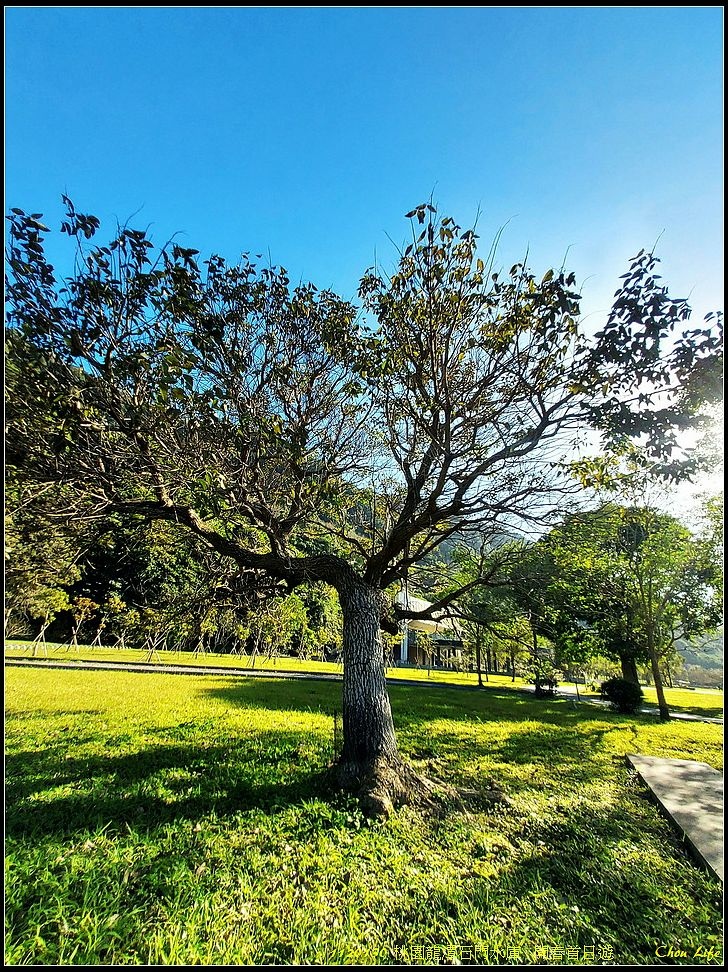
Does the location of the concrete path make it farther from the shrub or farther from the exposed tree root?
the shrub

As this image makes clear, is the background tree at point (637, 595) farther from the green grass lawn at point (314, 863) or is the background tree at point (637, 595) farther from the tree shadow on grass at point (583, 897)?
the tree shadow on grass at point (583, 897)

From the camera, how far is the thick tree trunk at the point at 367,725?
5.36m

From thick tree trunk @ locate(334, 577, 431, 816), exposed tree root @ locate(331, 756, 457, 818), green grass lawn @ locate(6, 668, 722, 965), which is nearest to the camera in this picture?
green grass lawn @ locate(6, 668, 722, 965)

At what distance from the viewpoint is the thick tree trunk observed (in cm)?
536

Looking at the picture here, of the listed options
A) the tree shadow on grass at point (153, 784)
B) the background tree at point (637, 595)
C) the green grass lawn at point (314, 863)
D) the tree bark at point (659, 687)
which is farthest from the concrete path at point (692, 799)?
the tree bark at point (659, 687)

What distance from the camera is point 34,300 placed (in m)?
4.16

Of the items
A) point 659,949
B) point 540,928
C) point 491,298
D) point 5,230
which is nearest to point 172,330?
point 5,230

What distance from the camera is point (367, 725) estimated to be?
571 cm

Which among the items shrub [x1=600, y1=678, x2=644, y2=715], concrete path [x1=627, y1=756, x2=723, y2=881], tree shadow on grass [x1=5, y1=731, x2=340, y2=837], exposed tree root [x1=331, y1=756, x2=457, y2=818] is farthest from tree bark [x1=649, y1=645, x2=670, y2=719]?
tree shadow on grass [x1=5, y1=731, x2=340, y2=837]

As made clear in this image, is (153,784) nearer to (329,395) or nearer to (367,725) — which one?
(367,725)

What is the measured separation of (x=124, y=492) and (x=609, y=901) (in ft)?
20.1

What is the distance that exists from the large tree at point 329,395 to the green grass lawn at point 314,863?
44.6 inches

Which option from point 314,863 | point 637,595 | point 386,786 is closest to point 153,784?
point 314,863

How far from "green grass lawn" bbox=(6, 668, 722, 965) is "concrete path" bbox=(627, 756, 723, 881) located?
0.19 m
